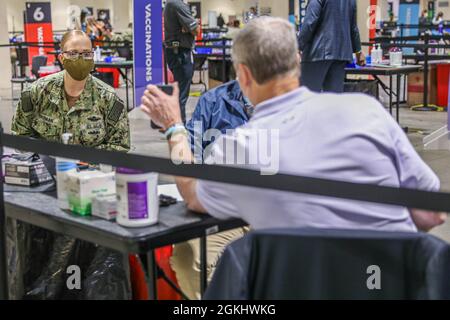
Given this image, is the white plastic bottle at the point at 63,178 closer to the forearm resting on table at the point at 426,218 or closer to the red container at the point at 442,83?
the forearm resting on table at the point at 426,218

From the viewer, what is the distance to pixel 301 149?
174 centimetres

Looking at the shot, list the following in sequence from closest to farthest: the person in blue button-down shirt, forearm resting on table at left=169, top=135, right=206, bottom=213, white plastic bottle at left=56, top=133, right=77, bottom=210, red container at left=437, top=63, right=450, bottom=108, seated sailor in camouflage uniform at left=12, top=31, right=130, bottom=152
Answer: forearm resting on table at left=169, top=135, right=206, bottom=213 → white plastic bottle at left=56, top=133, right=77, bottom=210 → the person in blue button-down shirt → seated sailor in camouflage uniform at left=12, top=31, right=130, bottom=152 → red container at left=437, top=63, right=450, bottom=108

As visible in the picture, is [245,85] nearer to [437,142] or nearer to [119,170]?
[119,170]

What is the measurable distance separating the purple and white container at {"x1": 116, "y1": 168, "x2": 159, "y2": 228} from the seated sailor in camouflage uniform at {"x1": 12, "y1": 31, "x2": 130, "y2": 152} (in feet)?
4.58

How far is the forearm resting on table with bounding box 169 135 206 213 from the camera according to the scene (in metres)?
1.97

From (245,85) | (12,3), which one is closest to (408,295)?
(245,85)

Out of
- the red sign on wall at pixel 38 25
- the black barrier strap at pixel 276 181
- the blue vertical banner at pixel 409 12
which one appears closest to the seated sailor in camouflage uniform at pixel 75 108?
the black barrier strap at pixel 276 181

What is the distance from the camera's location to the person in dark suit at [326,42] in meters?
6.39

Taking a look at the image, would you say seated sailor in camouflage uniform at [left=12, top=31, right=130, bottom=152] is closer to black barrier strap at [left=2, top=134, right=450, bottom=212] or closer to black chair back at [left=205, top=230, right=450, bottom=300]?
black barrier strap at [left=2, top=134, right=450, bottom=212]

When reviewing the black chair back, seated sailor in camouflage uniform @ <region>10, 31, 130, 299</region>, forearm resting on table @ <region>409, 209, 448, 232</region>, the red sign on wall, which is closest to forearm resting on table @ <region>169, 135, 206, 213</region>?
the black chair back

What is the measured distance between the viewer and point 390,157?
5.93 ft

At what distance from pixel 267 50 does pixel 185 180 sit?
16.4 inches

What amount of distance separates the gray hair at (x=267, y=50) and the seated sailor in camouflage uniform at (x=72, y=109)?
149cm

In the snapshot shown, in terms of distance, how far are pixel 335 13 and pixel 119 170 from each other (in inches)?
191
